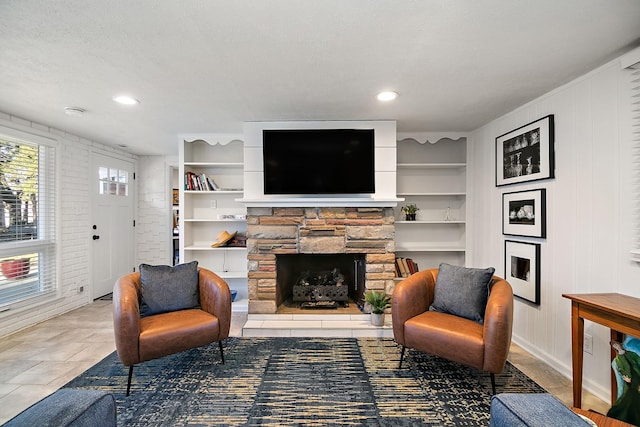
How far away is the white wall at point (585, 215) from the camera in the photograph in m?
1.98

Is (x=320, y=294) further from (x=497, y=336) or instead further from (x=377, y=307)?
(x=497, y=336)

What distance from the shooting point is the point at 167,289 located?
2.51m

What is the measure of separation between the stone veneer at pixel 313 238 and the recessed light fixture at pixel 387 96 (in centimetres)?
113

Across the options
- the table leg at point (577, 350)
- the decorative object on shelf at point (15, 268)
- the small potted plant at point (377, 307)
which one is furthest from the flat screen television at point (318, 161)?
the decorative object on shelf at point (15, 268)

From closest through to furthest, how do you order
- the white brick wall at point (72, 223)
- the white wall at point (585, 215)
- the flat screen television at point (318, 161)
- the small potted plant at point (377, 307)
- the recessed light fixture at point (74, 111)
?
the white wall at point (585, 215), the recessed light fixture at point (74, 111), the small potted plant at point (377, 307), the flat screen television at point (318, 161), the white brick wall at point (72, 223)

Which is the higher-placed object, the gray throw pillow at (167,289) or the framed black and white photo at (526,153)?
the framed black and white photo at (526,153)

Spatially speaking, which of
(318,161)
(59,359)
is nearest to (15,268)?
(59,359)

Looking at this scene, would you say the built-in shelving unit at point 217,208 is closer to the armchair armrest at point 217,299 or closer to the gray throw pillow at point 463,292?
the armchair armrest at point 217,299

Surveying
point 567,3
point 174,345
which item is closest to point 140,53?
point 174,345

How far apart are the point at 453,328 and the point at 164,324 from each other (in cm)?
207

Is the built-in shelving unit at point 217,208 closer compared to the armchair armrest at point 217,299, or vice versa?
the armchair armrest at point 217,299

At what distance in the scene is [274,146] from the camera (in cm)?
324

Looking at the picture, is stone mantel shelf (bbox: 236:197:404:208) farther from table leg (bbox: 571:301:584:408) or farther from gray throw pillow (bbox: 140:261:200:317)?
table leg (bbox: 571:301:584:408)

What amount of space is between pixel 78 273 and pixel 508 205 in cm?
514
